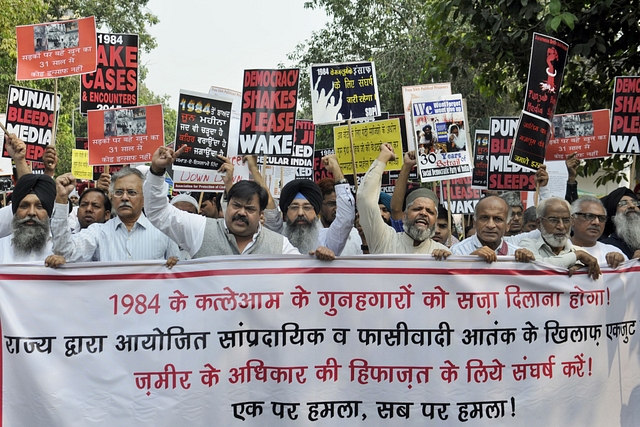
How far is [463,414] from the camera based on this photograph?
4.59m

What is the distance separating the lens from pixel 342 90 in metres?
7.85

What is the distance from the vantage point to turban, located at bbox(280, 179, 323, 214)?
6.28 metres

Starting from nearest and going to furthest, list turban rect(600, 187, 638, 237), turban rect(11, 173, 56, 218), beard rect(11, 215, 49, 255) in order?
beard rect(11, 215, 49, 255)
turban rect(11, 173, 56, 218)
turban rect(600, 187, 638, 237)

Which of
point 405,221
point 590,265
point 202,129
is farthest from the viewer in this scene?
point 202,129

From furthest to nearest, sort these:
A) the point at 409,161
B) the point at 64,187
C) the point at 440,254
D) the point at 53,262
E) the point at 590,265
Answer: the point at 409,161 < the point at 64,187 < the point at 590,265 < the point at 440,254 < the point at 53,262

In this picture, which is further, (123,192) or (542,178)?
(542,178)

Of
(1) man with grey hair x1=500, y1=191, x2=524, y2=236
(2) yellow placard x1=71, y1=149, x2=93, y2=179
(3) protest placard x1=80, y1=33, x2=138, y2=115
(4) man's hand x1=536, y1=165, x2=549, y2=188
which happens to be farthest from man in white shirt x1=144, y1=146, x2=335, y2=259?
(2) yellow placard x1=71, y1=149, x2=93, y2=179

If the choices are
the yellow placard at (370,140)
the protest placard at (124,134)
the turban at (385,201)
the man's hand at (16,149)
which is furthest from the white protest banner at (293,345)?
the yellow placard at (370,140)

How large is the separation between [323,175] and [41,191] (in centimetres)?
565

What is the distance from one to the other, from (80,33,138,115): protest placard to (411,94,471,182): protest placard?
2934mm

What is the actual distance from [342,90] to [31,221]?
354cm

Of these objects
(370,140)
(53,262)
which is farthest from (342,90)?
(53,262)

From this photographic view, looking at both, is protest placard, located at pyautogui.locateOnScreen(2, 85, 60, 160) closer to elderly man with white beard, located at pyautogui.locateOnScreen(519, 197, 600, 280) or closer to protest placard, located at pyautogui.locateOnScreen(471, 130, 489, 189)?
protest placard, located at pyautogui.locateOnScreen(471, 130, 489, 189)

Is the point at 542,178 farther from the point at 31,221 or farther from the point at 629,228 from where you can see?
the point at 31,221
